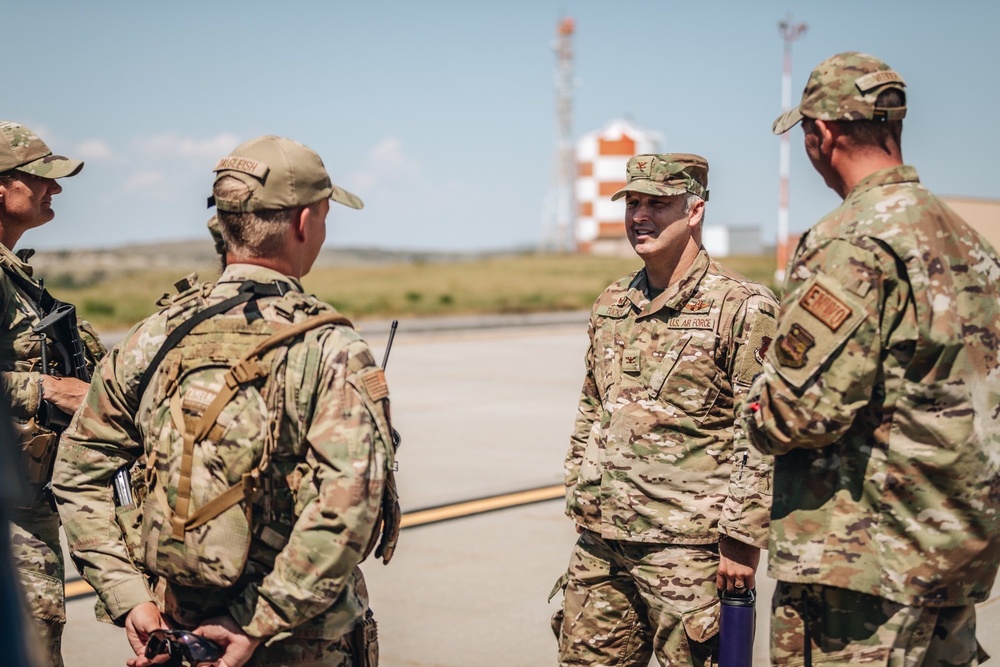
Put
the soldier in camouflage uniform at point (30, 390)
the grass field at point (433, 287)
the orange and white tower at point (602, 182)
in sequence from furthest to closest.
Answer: the orange and white tower at point (602, 182) → the grass field at point (433, 287) → the soldier in camouflage uniform at point (30, 390)

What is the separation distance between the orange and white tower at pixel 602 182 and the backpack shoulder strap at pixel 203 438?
185 feet

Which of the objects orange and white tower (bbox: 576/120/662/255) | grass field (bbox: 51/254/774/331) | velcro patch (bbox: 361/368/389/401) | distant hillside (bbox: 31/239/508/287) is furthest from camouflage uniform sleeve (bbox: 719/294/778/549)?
orange and white tower (bbox: 576/120/662/255)

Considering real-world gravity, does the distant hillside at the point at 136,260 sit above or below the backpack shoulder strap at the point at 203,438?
below

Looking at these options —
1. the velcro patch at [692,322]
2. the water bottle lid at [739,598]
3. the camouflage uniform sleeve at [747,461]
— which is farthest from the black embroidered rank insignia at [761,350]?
the water bottle lid at [739,598]

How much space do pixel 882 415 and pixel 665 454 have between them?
1.06 m

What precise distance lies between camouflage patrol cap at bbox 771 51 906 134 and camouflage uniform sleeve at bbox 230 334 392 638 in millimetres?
1224

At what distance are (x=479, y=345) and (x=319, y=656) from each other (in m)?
17.7

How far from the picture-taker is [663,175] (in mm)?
3771

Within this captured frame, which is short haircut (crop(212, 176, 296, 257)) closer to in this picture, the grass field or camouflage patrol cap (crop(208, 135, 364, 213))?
camouflage patrol cap (crop(208, 135, 364, 213))

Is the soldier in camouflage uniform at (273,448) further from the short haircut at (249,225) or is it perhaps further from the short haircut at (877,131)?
the short haircut at (877,131)

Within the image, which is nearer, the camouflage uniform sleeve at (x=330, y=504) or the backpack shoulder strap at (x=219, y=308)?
the camouflage uniform sleeve at (x=330, y=504)

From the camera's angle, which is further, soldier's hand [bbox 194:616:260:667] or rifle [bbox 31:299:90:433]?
rifle [bbox 31:299:90:433]

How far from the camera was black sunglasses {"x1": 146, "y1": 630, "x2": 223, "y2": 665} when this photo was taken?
2.45 metres

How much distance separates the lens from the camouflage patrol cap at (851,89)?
267cm
